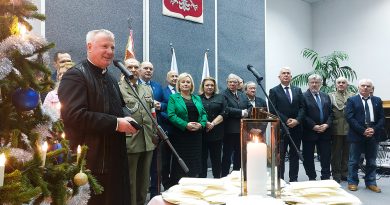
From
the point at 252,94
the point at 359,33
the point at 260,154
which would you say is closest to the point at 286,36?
the point at 359,33

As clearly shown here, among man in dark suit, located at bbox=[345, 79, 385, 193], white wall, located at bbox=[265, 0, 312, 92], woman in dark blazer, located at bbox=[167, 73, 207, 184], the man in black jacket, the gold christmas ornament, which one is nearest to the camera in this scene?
the gold christmas ornament

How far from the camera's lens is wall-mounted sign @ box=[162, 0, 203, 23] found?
15.6 feet

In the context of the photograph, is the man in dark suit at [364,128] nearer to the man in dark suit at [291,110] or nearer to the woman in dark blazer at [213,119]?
the man in dark suit at [291,110]

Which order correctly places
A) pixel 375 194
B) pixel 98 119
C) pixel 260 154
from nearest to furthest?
pixel 260 154, pixel 98 119, pixel 375 194

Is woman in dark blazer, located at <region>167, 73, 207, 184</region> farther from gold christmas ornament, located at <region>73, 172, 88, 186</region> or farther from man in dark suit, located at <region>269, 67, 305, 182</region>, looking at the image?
gold christmas ornament, located at <region>73, 172, 88, 186</region>

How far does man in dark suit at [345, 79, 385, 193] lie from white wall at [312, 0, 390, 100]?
12.3ft

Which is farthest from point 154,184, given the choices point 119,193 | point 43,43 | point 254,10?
point 254,10

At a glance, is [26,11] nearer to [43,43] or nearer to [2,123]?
[43,43]

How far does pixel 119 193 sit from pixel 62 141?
57cm

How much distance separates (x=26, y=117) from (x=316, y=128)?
11.1 ft

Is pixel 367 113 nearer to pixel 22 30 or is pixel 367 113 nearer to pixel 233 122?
pixel 233 122

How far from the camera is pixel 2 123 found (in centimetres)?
115

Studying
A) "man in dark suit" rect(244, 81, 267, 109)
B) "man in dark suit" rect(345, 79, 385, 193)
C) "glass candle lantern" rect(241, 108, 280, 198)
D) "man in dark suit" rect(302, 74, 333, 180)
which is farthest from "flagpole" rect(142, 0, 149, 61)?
"glass candle lantern" rect(241, 108, 280, 198)

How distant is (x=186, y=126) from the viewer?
339 cm
